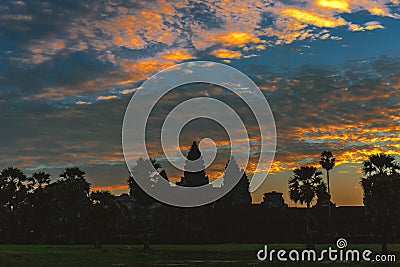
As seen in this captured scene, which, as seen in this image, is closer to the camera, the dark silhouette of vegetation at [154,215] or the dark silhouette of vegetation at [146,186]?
the dark silhouette of vegetation at [154,215]

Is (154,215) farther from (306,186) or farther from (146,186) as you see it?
(306,186)

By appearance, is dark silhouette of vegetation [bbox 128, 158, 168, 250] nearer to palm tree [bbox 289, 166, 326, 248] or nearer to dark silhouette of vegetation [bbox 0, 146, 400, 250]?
dark silhouette of vegetation [bbox 0, 146, 400, 250]

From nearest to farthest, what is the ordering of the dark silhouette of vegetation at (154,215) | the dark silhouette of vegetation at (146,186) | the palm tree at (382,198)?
the palm tree at (382,198)
the dark silhouette of vegetation at (154,215)
the dark silhouette of vegetation at (146,186)

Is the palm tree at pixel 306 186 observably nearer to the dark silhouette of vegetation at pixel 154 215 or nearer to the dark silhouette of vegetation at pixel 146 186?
the dark silhouette of vegetation at pixel 154 215

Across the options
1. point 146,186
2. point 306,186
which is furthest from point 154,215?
point 306,186

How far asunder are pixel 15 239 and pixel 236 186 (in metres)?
74.7

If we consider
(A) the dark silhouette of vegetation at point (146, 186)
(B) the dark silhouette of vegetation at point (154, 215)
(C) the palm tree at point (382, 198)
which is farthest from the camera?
(A) the dark silhouette of vegetation at point (146, 186)

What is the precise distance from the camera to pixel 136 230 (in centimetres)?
8662

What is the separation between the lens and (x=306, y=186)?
243 feet

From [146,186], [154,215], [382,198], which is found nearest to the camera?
[382,198]

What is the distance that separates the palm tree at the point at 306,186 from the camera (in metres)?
73.6

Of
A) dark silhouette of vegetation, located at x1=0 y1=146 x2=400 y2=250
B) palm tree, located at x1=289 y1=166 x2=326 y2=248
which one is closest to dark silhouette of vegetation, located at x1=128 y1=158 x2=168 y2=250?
dark silhouette of vegetation, located at x1=0 y1=146 x2=400 y2=250

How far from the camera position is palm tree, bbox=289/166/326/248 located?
7356 centimetres

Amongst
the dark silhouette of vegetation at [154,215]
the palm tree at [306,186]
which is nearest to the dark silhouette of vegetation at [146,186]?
the dark silhouette of vegetation at [154,215]
